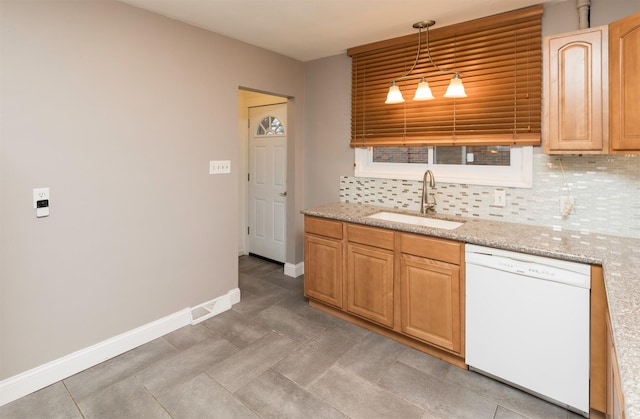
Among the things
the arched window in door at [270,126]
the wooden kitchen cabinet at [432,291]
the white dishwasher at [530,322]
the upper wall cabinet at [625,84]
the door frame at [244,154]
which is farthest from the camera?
the door frame at [244,154]

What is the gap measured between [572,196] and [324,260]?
188cm

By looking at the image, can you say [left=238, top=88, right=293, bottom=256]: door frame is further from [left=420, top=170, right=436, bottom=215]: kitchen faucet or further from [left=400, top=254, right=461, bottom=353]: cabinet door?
[left=400, top=254, right=461, bottom=353]: cabinet door

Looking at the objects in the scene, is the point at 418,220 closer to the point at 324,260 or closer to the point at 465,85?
the point at 324,260

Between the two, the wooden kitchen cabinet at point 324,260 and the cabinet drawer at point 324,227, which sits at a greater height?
the cabinet drawer at point 324,227

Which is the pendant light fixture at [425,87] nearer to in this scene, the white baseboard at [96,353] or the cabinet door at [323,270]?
the cabinet door at [323,270]

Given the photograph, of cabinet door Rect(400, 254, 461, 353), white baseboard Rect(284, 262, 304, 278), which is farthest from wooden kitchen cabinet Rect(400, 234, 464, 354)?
white baseboard Rect(284, 262, 304, 278)

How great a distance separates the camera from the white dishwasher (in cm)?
188

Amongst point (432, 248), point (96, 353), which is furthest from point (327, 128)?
point (96, 353)

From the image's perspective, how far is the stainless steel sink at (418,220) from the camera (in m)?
2.77

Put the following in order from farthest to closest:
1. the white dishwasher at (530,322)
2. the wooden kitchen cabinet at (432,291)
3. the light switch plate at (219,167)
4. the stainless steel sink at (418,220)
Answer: the light switch plate at (219,167) < the stainless steel sink at (418,220) < the wooden kitchen cabinet at (432,291) < the white dishwasher at (530,322)

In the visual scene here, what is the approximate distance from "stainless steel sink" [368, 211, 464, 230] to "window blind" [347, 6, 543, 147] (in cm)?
63

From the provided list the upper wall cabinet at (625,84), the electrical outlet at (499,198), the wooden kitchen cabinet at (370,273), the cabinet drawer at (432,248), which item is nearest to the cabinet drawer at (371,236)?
the wooden kitchen cabinet at (370,273)

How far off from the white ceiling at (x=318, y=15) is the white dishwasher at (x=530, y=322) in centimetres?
169

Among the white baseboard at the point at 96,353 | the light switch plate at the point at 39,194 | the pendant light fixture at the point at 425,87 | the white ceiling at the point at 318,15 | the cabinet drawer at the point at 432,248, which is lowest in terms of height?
the white baseboard at the point at 96,353
